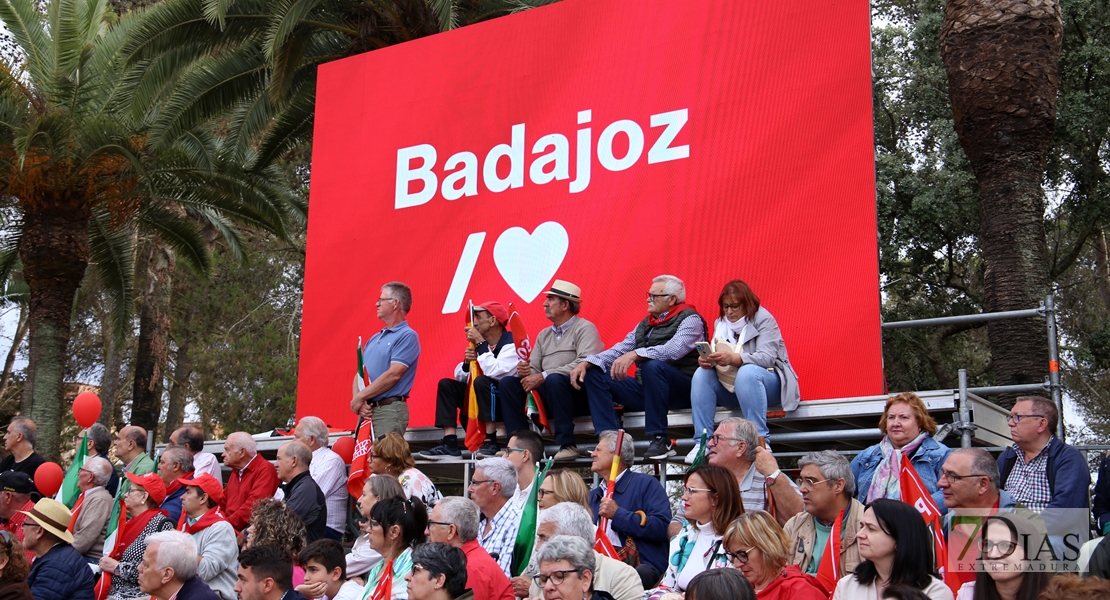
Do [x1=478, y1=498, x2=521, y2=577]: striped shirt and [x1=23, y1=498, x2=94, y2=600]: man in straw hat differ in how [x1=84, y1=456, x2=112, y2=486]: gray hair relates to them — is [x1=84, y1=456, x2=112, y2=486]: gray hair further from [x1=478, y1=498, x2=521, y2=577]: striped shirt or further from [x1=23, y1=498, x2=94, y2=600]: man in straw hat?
[x1=478, y1=498, x2=521, y2=577]: striped shirt

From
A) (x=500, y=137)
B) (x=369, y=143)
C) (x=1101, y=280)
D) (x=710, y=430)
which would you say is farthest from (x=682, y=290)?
(x=1101, y=280)

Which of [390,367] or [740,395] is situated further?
[390,367]

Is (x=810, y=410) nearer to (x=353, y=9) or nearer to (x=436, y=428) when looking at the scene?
(x=436, y=428)

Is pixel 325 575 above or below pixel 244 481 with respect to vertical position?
below

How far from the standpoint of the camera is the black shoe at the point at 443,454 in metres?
9.15

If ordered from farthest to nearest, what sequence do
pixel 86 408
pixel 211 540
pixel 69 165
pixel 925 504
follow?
pixel 69 165 < pixel 86 408 < pixel 211 540 < pixel 925 504

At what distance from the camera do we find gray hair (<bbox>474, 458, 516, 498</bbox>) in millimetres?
6848

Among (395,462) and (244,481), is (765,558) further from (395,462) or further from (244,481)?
(244,481)

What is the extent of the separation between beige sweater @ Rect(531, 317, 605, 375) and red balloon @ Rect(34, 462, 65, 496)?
13.5 feet

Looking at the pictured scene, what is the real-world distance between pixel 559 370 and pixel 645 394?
0.75 m

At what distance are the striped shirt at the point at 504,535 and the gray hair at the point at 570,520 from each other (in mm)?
903

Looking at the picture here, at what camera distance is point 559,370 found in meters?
8.51

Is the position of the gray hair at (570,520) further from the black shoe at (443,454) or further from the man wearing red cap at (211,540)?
the black shoe at (443,454)

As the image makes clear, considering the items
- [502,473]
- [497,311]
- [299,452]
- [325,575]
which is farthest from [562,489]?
[497,311]
